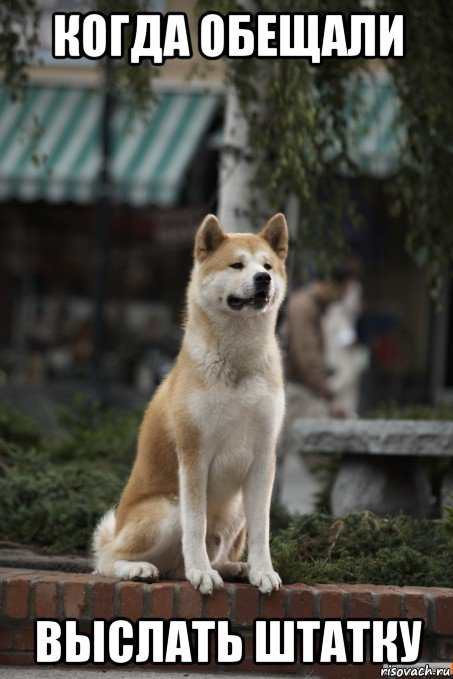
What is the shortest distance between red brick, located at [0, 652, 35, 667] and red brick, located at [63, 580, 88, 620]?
0.24m

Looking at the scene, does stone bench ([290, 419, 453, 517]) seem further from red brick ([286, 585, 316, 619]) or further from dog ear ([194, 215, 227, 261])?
dog ear ([194, 215, 227, 261])

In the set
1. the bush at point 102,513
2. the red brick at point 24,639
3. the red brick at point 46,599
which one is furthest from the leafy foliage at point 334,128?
the red brick at point 24,639

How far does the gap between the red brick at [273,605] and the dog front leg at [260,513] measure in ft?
0.12

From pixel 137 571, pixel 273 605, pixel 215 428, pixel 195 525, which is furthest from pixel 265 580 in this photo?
pixel 215 428

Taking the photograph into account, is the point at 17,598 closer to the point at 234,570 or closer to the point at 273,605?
the point at 234,570

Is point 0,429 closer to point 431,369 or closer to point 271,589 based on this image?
point 271,589

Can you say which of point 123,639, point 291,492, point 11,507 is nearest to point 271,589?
point 123,639

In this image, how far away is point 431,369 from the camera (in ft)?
50.2

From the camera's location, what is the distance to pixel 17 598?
439cm

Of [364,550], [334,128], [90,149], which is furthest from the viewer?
[90,149]

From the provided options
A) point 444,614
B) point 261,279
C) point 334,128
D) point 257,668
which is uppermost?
point 334,128

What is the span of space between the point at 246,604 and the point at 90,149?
409 inches

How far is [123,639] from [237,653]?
449 mm

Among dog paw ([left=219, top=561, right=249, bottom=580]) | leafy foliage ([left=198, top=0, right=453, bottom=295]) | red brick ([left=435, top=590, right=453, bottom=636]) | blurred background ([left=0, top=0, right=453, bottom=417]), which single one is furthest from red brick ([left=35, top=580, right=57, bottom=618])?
blurred background ([left=0, top=0, right=453, bottom=417])
